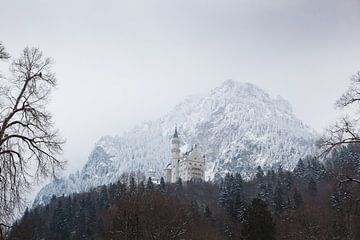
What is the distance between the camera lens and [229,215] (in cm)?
6769

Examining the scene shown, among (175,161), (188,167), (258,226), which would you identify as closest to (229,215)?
(258,226)

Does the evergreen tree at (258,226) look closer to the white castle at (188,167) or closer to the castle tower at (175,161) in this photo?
the white castle at (188,167)

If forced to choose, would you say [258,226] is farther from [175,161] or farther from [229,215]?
[175,161]

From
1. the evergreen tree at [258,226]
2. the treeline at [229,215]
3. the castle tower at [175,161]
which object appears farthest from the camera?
the castle tower at [175,161]

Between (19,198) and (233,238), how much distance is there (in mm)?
49444

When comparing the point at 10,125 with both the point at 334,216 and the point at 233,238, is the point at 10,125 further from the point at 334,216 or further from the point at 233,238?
the point at 233,238

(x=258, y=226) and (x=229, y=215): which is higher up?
(x=229, y=215)

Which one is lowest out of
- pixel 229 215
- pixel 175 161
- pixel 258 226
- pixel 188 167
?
pixel 258 226

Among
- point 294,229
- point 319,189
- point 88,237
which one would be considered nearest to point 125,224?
point 294,229

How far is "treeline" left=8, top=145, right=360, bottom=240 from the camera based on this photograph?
28872 millimetres

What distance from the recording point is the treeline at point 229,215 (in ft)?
94.7

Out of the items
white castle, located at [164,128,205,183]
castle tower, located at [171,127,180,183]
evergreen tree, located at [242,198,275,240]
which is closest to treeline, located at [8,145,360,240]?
evergreen tree, located at [242,198,275,240]

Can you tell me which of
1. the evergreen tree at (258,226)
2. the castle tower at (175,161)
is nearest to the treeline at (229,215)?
the evergreen tree at (258,226)

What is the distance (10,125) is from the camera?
38.7ft
